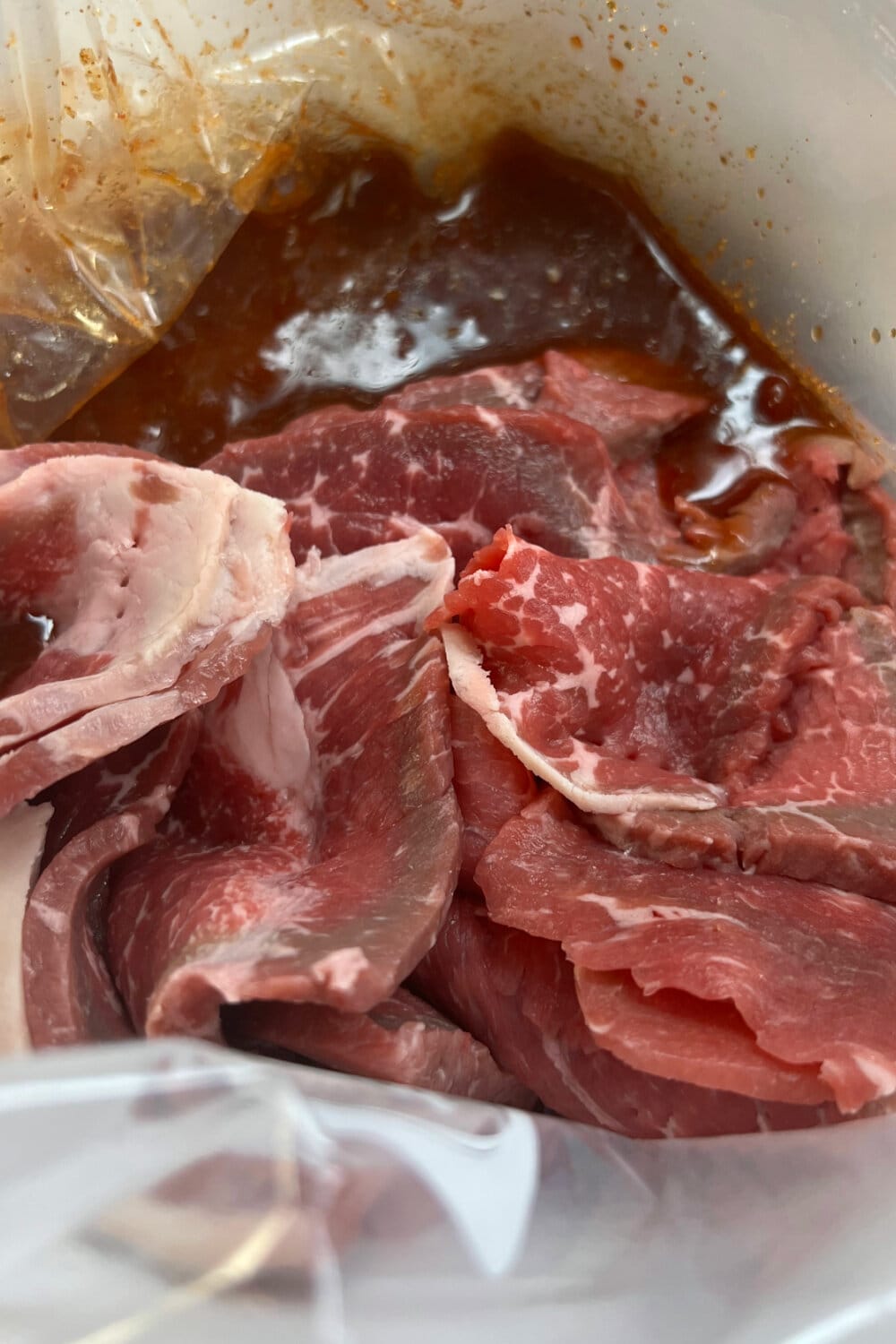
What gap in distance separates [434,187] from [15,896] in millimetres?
1753

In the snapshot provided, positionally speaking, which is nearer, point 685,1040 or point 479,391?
point 685,1040

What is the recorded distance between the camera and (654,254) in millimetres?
2350

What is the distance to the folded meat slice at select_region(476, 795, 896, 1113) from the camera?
1.29 metres

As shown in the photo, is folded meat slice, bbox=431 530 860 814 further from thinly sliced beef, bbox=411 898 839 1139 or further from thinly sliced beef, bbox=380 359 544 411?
thinly sliced beef, bbox=380 359 544 411

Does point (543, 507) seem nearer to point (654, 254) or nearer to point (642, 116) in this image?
point (654, 254)

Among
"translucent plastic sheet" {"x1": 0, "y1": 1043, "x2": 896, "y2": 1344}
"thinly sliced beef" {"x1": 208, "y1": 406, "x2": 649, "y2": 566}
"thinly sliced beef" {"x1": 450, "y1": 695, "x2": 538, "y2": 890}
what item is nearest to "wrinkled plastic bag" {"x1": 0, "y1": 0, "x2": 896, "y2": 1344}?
"translucent plastic sheet" {"x1": 0, "y1": 1043, "x2": 896, "y2": 1344}

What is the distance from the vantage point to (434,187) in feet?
7.71

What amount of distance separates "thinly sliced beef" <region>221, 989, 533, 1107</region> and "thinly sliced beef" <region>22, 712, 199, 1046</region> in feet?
0.69

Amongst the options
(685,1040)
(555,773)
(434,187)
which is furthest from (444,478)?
(685,1040)

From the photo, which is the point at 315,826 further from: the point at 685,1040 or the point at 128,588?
the point at 685,1040

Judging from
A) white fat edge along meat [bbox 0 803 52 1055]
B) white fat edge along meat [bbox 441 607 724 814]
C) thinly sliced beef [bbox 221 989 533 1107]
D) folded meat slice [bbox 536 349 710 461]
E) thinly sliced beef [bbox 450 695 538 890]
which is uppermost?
folded meat slice [bbox 536 349 710 461]

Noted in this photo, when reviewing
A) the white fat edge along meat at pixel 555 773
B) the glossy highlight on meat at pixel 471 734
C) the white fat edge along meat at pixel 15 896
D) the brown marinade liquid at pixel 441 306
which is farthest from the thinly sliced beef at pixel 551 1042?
the brown marinade liquid at pixel 441 306

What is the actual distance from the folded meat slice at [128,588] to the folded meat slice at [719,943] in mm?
526

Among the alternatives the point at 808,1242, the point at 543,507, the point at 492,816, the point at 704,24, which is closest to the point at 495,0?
the point at 704,24
